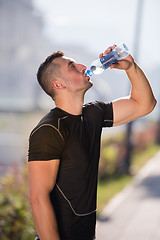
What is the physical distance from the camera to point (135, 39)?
917 centimetres

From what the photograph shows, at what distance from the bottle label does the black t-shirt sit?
46cm

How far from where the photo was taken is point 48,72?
2219 millimetres

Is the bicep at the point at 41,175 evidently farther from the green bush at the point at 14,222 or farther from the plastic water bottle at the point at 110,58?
the green bush at the point at 14,222

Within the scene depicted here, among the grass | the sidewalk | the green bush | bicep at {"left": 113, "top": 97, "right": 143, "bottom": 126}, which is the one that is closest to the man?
bicep at {"left": 113, "top": 97, "right": 143, "bottom": 126}

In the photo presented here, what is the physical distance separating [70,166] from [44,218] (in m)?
0.34

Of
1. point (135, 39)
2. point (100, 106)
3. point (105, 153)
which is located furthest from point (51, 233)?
point (135, 39)

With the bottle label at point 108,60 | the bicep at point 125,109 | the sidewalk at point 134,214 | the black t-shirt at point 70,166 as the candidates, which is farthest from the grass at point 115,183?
the bottle label at point 108,60

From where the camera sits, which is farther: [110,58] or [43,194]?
[110,58]

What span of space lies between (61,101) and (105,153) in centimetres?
674

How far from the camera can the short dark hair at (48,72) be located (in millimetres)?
2199

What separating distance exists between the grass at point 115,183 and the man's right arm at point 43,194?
13.9ft

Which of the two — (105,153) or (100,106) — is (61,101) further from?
(105,153)

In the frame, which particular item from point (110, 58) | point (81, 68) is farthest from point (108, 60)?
point (81, 68)

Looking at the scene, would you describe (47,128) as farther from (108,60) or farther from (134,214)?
(134,214)
